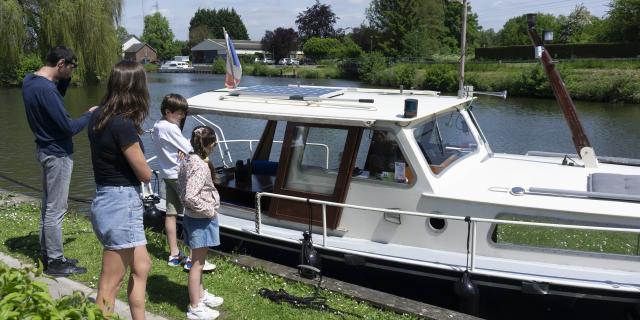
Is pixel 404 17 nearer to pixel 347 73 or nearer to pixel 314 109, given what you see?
pixel 347 73

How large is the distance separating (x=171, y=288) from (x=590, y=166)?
16.7 feet

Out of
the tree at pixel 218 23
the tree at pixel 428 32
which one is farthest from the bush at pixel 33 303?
the tree at pixel 218 23

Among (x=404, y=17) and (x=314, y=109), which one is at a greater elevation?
(x=404, y=17)

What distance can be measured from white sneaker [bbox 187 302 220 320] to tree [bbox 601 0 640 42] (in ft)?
177

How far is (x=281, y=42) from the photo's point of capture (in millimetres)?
105188

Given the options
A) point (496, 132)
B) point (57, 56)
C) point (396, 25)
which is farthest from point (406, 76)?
point (57, 56)

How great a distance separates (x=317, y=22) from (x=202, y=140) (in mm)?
109461

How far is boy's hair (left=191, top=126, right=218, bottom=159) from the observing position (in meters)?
4.42

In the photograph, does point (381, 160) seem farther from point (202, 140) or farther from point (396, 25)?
point (396, 25)

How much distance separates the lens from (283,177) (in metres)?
6.33

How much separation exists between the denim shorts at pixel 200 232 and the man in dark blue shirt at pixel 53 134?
117cm

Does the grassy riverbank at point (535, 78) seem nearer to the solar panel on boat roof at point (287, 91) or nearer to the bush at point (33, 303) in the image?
the solar panel on boat roof at point (287, 91)

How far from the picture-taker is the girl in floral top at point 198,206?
14.4 feet

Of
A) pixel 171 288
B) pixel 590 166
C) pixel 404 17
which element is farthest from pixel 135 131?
pixel 404 17
